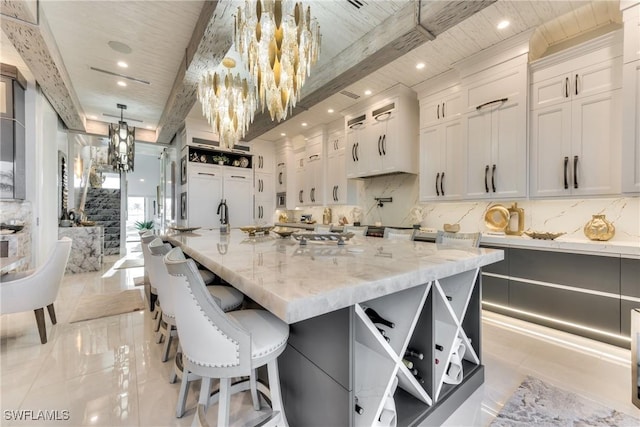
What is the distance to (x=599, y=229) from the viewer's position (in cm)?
247

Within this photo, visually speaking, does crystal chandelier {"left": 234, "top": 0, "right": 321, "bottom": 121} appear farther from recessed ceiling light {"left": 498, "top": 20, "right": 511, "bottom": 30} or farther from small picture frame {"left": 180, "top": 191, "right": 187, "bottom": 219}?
small picture frame {"left": 180, "top": 191, "right": 187, "bottom": 219}

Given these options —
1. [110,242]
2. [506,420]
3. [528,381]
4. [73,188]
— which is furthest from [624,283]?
[110,242]

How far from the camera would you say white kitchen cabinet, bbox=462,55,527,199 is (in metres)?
2.80

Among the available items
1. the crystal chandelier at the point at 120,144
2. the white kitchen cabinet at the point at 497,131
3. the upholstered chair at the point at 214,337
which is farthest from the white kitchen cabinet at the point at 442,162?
the crystal chandelier at the point at 120,144

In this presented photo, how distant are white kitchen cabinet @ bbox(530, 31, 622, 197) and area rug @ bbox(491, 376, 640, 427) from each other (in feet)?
6.02

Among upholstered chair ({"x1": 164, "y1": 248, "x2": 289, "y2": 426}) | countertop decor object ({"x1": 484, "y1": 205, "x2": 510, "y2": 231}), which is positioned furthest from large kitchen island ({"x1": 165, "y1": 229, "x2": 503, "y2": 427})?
countertop decor object ({"x1": 484, "y1": 205, "x2": 510, "y2": 231})

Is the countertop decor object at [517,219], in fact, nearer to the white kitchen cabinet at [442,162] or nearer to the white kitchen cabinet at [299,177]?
the white kitchen cabinet at [442,162]

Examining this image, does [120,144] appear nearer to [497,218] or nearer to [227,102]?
[227,102]

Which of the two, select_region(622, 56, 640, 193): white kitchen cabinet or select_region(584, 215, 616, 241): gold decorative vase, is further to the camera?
select_region(584, 215, 616, 241): gold decorative vase

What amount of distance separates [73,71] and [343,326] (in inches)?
204

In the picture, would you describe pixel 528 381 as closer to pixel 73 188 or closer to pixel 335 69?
pixel 335 69

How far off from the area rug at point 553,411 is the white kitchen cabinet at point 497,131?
191cm

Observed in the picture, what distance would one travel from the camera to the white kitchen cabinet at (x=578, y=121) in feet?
7.61

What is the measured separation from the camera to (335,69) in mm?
3232
